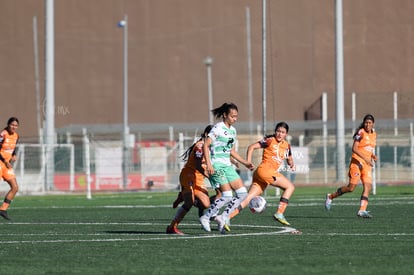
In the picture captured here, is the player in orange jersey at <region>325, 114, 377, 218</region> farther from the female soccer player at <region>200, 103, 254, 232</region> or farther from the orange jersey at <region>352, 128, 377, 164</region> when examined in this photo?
the female soccer player at <region>200, 103, 254, 232</region>

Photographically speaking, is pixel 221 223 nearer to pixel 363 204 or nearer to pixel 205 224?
pixel 205 224

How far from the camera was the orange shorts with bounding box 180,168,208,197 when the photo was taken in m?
19.4

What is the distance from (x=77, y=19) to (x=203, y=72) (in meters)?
7.69

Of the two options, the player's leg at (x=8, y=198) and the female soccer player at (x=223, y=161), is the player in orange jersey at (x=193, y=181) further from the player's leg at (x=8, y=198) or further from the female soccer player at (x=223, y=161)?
the player's leg at (x=8, y=198)

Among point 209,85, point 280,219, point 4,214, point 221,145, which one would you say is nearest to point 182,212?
point 221,145

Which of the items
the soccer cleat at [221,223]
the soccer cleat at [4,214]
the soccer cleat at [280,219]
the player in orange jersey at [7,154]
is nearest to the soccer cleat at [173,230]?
the soccer cleat at [221,223]

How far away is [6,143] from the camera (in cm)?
2577

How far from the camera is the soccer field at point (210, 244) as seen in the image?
42.0ft

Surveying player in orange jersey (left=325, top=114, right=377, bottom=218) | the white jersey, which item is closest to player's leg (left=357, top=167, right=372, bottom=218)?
player in orange jersey (left=325, top=114, right=377, bottom=218)

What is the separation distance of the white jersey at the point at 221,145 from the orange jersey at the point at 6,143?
27.7 feet

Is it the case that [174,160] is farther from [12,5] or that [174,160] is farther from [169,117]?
[12,5]

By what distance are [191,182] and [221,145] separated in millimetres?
1221

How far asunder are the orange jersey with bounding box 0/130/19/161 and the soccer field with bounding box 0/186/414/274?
1460mm

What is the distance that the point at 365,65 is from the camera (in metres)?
63.7
